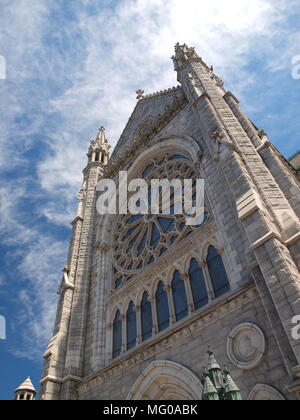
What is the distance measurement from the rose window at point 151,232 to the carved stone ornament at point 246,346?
179 inches

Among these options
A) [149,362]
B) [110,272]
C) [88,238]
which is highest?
[88,238]

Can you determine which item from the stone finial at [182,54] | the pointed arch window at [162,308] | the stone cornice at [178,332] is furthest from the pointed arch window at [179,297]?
the stone finial at [182,54]

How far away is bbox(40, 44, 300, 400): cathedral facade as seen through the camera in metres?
7.74

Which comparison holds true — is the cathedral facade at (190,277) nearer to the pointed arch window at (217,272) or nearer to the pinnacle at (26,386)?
the pointed arch window at (217,272)

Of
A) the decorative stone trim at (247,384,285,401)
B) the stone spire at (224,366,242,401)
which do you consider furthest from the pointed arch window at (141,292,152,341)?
the stone spire at (224,366,242,401)

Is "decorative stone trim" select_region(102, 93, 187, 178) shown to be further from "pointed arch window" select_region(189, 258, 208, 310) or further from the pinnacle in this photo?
the pinnacle

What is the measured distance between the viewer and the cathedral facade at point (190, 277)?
7738 millimetres

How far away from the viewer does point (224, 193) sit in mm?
11461

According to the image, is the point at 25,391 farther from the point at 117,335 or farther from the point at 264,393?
the point at 264,393

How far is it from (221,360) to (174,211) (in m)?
6.69

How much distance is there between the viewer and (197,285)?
11.0m
